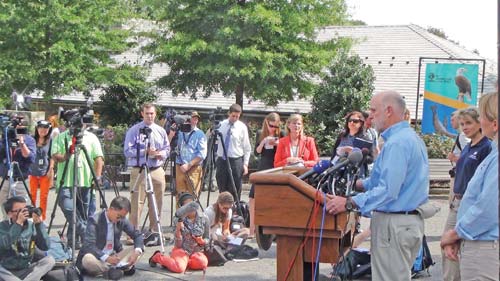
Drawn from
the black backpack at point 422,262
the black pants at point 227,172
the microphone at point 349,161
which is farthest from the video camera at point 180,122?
the microphone at point 349,161

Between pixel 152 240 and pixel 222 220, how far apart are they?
1039 mm

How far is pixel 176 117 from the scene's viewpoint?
35.0 ft

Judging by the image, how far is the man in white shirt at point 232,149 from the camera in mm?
10922

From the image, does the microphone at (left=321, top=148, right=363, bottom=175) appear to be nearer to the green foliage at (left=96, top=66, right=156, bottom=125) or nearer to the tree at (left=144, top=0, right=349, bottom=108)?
the tree at (left=144, top=0, right=349, bottom=108)

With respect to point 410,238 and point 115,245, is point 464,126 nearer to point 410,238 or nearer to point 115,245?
point 410,238

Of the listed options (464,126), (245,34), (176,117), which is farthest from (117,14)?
(464,126)

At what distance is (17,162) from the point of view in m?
10.2

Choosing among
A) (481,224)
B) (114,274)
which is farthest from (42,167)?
(481,224)

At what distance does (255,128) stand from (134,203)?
11900mm

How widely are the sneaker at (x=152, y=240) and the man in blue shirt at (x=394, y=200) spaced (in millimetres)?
5435

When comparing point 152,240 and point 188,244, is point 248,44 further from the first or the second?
point 188,244

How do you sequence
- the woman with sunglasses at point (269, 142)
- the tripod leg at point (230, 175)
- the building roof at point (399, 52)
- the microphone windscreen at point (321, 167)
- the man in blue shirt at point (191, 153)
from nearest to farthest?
the microphone windscreen at point (321, 167) → the woman with sunglasses at point (269, 142) → the tripod leg at point (230, 175) → the man in blue shirt at point (191, 153) → the building roof at point (399, 52)

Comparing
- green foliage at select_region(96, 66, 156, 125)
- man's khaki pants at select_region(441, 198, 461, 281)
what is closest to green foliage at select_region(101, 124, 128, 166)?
green foliage at select_region(96, 66, 156, 125)

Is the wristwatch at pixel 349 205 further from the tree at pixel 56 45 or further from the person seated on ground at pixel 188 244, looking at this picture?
the tree at pixel 56 45
